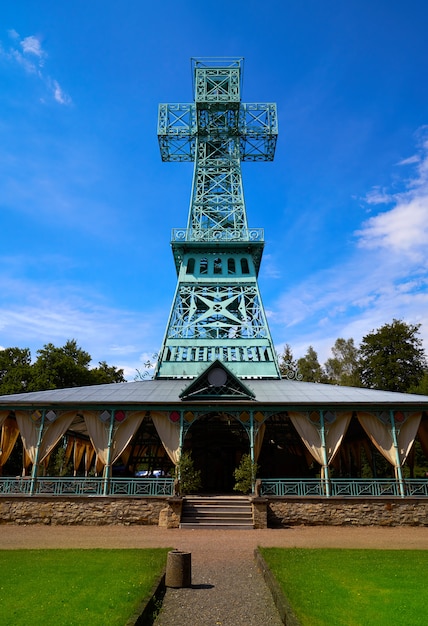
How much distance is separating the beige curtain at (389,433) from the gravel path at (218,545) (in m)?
2.68

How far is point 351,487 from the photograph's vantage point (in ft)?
50.8

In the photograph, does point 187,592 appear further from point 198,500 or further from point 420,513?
point 420,513

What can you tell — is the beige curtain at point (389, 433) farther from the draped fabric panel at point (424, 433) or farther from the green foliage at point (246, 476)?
the green foliage at point (246, 476)

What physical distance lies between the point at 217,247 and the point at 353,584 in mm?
23966

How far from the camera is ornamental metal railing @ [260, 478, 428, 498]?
15.4m

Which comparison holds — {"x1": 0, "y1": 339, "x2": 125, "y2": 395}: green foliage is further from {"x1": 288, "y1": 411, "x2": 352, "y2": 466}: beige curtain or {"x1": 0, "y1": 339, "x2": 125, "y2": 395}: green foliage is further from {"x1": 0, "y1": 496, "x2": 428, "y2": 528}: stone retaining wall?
{"x1": 288, "y1": 411, "x2": 352, "y2": 466}: beige curtain

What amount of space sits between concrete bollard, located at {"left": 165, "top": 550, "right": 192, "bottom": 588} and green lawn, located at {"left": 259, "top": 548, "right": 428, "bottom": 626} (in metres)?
1.65

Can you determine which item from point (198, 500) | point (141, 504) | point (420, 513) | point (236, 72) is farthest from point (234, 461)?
point (236, 72)

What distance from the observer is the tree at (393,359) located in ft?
135

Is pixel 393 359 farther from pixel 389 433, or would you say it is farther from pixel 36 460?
pixel 36 460

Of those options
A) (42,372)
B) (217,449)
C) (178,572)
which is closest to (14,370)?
(42,372)

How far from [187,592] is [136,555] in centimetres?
266

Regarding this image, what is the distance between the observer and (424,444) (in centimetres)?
1692

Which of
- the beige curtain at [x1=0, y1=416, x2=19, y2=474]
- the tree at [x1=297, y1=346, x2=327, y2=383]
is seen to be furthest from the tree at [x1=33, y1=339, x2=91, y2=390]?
the tree at [x1=297, y1=346, x2=327, y2=383]
